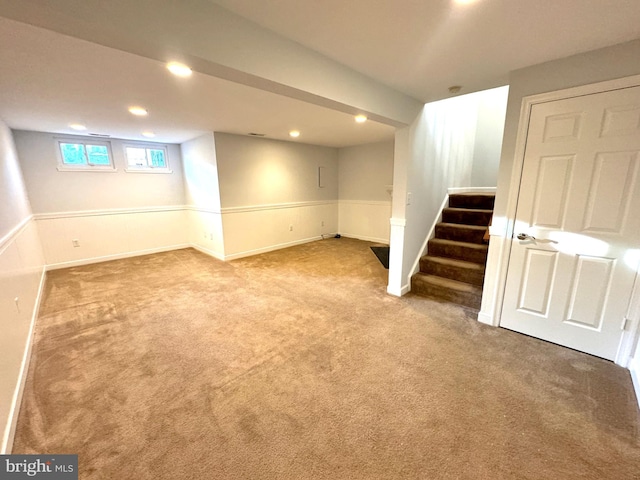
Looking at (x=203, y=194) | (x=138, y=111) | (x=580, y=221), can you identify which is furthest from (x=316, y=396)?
(x=203, y=194)

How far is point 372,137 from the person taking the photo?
500 cm

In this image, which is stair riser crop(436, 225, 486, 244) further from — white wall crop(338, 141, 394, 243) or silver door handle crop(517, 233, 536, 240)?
white wall crop(338, 141, 394, 243)

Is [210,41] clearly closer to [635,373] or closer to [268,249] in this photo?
[635,373]

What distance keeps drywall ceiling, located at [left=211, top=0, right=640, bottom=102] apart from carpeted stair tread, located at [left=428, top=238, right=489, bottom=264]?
184 cm

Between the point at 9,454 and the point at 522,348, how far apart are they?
11.1 feet

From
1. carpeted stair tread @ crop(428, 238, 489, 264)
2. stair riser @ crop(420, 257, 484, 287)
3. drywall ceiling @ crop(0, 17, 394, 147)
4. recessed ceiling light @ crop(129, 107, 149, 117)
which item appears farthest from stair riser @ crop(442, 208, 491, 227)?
recessed ceiling light @ crop(129, 107, 149, 117)

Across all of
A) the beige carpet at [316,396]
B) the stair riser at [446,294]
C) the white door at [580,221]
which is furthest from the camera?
the stair riser at [446,294]

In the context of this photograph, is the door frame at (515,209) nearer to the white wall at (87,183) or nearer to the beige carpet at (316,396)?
the beige carpet at (316,396)

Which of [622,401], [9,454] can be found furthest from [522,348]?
[9,454]

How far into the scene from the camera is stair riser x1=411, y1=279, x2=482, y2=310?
110 inches

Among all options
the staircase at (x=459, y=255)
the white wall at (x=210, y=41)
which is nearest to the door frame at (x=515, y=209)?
the staircase at (x=459, y=255)

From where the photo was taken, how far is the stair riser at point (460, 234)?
3.24 metres

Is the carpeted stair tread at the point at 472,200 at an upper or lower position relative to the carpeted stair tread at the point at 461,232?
upper

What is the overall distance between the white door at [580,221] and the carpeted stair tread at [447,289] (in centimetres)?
49
